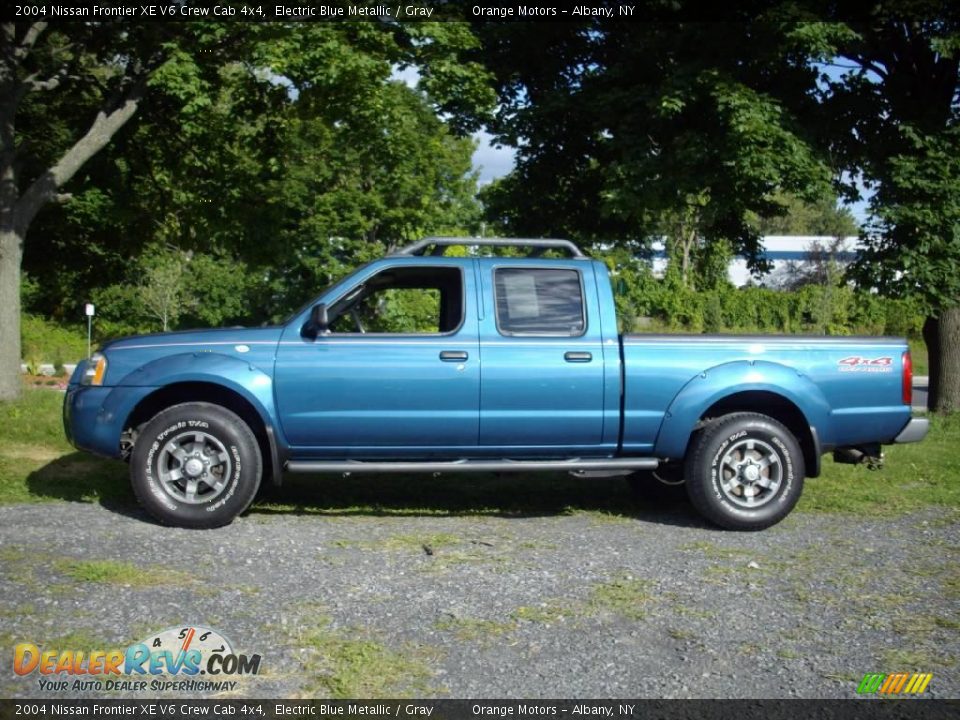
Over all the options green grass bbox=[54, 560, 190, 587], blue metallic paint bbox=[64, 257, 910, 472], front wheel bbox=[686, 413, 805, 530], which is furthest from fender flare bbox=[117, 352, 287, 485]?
front wheel bbox=[686, 413, 805, 530]

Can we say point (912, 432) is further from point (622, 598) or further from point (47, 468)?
point (47, 468)

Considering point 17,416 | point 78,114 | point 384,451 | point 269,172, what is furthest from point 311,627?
point 78,114

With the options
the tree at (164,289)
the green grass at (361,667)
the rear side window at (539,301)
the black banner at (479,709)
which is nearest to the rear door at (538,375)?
the rear side window at (539,301)

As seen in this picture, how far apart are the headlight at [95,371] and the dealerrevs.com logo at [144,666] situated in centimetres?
277

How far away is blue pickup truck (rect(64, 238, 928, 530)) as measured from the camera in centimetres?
677

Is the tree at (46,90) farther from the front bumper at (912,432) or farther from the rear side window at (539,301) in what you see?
the front bumper at (912,432)

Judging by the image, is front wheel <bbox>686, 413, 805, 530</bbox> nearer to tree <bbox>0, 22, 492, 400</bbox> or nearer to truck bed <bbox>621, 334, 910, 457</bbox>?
truck bed <bbox>621, 334, 910, 457</bbox>

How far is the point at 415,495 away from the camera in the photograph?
8250 millimetres

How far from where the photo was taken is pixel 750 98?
37.2 feet

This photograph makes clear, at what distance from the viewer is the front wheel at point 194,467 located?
668 centimetres

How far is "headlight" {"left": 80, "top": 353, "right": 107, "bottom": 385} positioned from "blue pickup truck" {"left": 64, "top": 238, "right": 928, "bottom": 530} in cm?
1

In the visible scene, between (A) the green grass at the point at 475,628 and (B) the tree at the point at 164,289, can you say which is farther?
(B) the tree at the point at 164,289

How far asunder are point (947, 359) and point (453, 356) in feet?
32.2

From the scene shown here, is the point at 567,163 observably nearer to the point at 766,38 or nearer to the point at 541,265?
the point at 766,38
